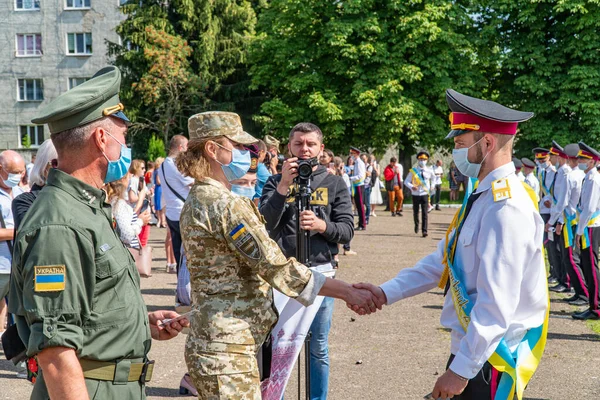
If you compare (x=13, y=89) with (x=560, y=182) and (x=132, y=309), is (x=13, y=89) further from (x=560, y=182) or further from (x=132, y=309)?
(x=132, y=309)

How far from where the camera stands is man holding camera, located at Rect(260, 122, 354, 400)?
536 centimetres

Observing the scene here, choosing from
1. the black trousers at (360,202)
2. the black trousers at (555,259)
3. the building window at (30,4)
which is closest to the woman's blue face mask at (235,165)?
the black trousers at (555,259)

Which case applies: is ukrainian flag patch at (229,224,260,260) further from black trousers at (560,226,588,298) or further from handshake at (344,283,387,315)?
black trousers at (560,226,588,298)

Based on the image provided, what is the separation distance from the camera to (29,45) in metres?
54.8

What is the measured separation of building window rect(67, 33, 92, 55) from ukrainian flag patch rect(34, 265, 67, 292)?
5453cm

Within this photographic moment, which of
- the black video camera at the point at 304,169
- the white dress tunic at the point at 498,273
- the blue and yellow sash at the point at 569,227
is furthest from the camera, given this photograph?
the blue and yellow sash at the point at 569,227

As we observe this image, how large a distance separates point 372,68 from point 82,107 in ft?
114

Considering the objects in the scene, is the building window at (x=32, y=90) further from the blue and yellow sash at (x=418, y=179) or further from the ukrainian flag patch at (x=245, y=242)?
the ukrainian flag patch at (x=245, y=242)

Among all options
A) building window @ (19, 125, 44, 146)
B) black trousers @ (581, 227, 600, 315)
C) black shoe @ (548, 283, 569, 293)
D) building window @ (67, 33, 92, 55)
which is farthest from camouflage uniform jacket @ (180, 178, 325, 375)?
building window @ (19, 125, 44, 146)

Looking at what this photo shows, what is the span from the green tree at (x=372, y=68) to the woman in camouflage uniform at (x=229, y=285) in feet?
106

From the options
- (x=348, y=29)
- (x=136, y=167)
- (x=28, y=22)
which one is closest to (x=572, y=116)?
(x=348, y=29)

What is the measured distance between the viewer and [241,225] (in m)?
3.48

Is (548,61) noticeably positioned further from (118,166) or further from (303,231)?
(118,166)

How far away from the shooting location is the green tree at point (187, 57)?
4188 cm
